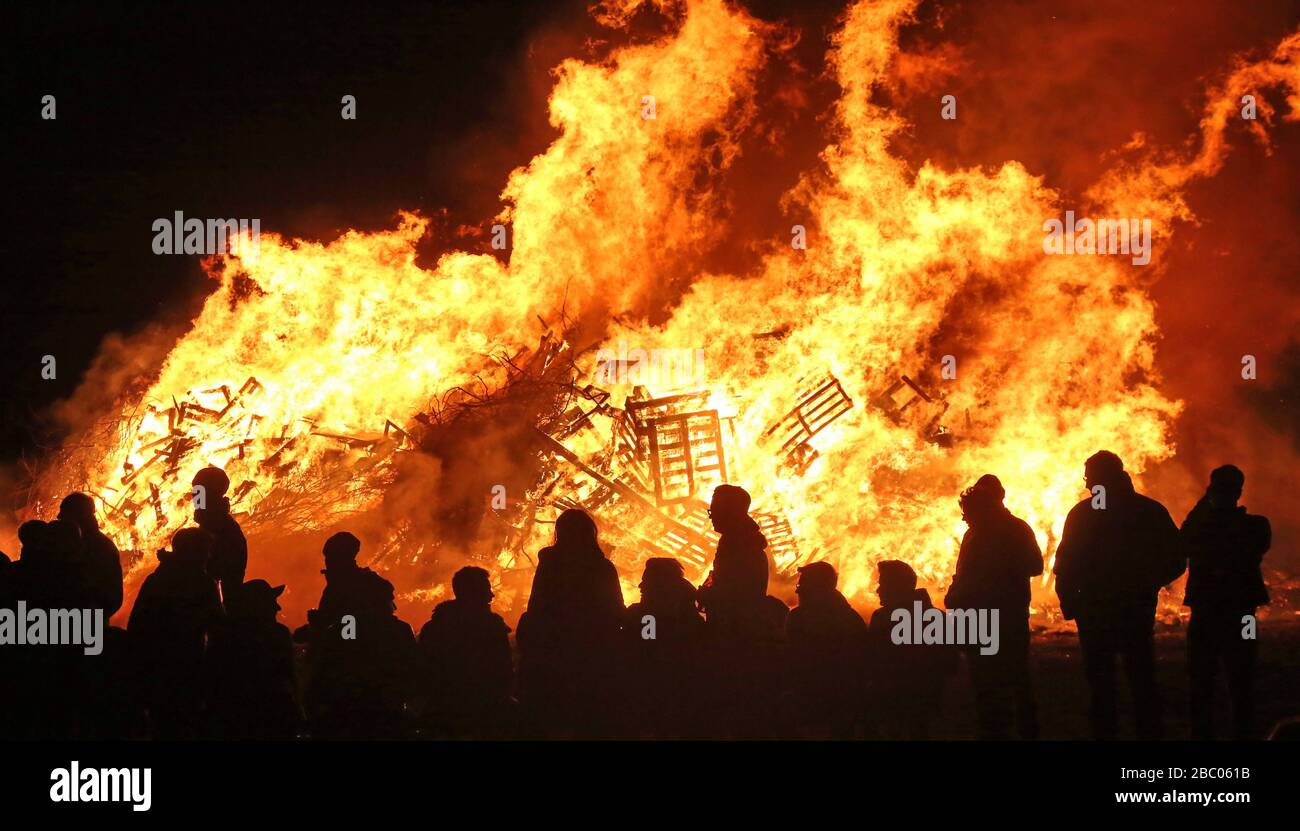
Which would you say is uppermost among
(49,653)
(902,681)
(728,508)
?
(728,508)

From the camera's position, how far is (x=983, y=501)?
6.71 metres

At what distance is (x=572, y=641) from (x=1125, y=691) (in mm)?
5378

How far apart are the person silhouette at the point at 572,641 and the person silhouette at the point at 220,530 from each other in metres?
2.80

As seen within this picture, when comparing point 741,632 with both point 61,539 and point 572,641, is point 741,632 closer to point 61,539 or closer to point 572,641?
point 572,641

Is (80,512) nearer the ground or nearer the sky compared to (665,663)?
nearer the sky

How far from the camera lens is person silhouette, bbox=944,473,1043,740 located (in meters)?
6.50

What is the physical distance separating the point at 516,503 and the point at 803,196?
20.7ft

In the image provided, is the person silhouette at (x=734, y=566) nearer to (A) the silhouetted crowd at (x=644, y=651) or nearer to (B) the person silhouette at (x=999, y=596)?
(A) the silhouetted crowd at (x=644, y=651)

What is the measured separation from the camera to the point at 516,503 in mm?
14680

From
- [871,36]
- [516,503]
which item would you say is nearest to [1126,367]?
[871,36]

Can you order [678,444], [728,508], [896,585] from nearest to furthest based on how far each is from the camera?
[896,585] < [728,508] < [678,444]

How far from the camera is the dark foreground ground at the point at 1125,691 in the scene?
761 centimetres

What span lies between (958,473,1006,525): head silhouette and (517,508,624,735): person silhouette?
Answer: 2363 mm

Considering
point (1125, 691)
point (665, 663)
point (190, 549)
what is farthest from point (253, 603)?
point (1125, 691)
